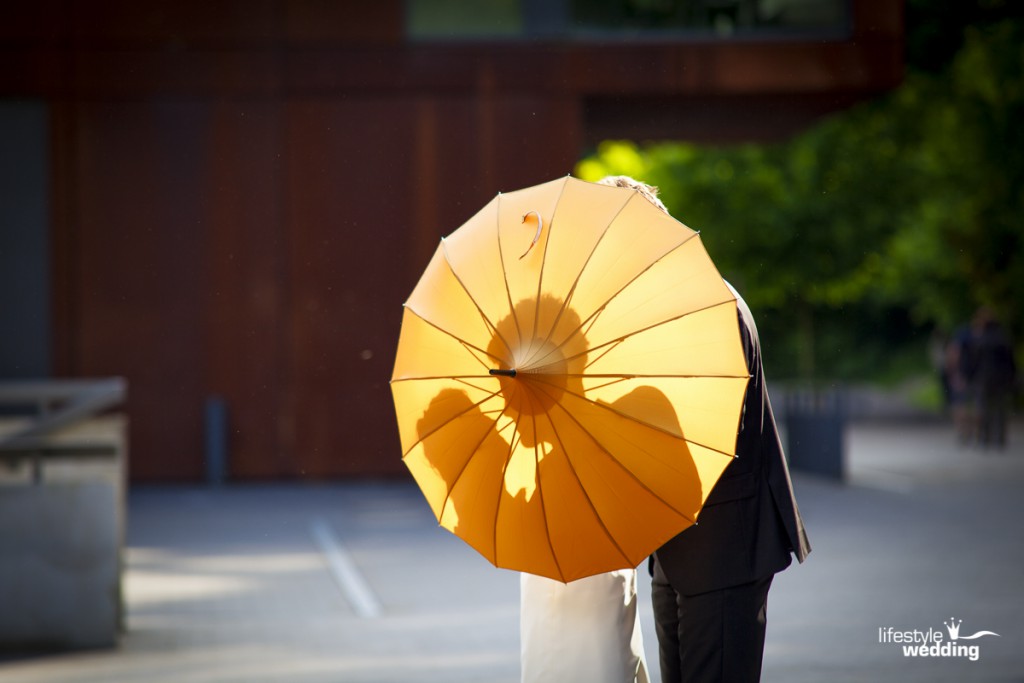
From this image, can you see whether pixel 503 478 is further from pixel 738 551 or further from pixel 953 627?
pixel 953 627

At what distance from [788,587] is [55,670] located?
4.59 m

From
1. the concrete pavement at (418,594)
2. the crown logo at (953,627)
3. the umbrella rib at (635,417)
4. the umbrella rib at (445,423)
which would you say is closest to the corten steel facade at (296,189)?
the concrete pavement at (418,594)

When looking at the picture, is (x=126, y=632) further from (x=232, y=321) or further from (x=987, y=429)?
(x=987, y=429)

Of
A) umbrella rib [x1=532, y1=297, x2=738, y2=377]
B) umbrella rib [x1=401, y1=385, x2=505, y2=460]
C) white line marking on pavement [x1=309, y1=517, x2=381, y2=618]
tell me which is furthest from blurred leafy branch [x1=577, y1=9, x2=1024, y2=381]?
umbrella rib [x1=532, y1=297, x2=738, y2=377]

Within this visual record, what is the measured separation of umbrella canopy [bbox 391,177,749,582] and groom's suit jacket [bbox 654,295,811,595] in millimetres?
223

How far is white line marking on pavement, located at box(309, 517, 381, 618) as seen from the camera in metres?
8.91

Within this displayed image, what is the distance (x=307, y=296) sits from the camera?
1655cm

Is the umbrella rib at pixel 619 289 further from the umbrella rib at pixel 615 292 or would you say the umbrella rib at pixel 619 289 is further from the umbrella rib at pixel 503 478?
the umbrella rib at pixel 503 478

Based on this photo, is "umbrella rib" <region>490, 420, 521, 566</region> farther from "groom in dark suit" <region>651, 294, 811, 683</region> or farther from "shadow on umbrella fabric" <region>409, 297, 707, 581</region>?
"groom in dark suit" <region>651, 294, 811, 683</region>

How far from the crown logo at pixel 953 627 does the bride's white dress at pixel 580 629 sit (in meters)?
3.94

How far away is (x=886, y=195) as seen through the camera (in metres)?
32.2

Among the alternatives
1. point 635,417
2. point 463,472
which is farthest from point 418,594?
point 635,417

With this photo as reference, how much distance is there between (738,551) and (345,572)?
22.0 ft

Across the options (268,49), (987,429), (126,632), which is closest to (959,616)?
(126,632)
